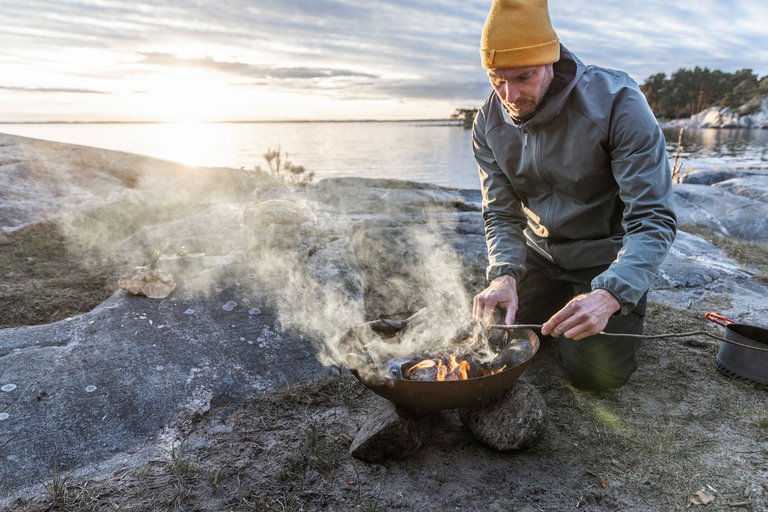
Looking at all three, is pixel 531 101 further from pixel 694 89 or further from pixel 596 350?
pixel 694 89

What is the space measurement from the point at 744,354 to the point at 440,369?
7.34 feet

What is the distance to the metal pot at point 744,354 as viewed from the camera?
3.26m

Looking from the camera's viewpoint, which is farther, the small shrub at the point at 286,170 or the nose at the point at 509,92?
the small shrub at the point at 286,170

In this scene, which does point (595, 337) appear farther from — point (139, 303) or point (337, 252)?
point (139, 303)

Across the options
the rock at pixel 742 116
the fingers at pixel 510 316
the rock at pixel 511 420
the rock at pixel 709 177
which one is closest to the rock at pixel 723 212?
the rock at pixel 709 177

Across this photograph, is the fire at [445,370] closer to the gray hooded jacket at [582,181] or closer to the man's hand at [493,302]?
the man's hand at [493,302]

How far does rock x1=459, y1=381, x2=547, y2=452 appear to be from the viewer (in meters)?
2.63

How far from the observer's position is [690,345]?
3.95 meters

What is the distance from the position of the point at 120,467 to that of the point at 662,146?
11.5 feet

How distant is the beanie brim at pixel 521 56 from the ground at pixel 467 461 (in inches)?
81.2

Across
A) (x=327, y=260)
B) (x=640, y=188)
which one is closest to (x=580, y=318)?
(x=640, y=188)

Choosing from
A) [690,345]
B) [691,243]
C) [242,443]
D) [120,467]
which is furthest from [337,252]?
[691,243]

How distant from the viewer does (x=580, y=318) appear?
236 centimetres

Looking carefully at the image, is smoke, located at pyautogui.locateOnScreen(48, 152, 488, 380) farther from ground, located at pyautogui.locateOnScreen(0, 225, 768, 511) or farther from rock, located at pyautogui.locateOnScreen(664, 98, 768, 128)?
rock, located at pyautogui.locateOnScreen(664, 98, 768, 128)
